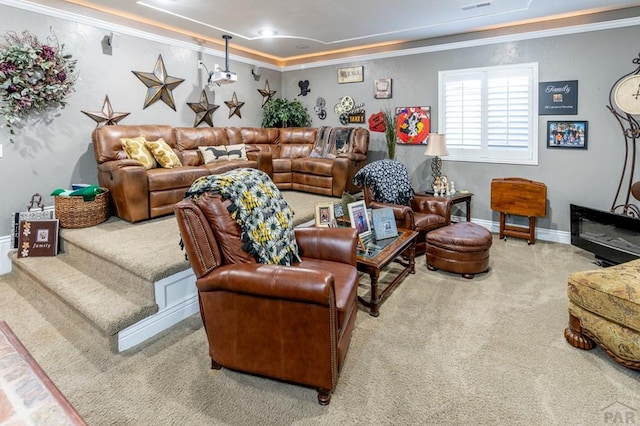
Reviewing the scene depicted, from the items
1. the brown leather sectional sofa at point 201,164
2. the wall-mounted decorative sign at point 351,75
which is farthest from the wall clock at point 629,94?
the wall-mounted decorative sign at point 351,75

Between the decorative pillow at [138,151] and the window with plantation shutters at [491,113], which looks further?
the window with plantation shutters at [491,113]

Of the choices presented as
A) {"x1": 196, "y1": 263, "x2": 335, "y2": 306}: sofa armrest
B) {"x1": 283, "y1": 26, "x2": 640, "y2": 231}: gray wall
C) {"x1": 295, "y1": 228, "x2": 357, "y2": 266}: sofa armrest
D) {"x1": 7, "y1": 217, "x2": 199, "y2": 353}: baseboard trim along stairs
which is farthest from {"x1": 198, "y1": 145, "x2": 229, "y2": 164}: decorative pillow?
{"x1": 196, "y1": 263, "x2": 335, "y2": 306}: sofa armrest

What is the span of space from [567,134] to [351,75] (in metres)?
3.17

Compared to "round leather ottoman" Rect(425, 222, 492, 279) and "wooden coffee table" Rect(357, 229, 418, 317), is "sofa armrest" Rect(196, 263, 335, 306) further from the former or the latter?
"round leather ottoman" Rect(425, 222, 492, 279)

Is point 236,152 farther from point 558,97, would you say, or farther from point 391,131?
point 558,97

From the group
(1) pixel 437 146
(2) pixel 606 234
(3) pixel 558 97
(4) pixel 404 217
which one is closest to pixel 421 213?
(4) pixel 404 217

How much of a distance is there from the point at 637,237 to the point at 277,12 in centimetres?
416

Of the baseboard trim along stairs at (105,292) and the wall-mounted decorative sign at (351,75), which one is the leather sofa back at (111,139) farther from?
the wall-mounted decorative sign at (351,75)

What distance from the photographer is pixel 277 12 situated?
4051 mm

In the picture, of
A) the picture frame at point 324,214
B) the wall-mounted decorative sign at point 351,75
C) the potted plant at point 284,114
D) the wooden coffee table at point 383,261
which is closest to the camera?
the wooden coffee table at point 383,261

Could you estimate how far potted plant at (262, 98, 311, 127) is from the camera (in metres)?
6.40

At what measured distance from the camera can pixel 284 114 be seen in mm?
6355

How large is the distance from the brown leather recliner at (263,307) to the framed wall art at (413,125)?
372 cm

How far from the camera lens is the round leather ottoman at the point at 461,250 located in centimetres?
340
